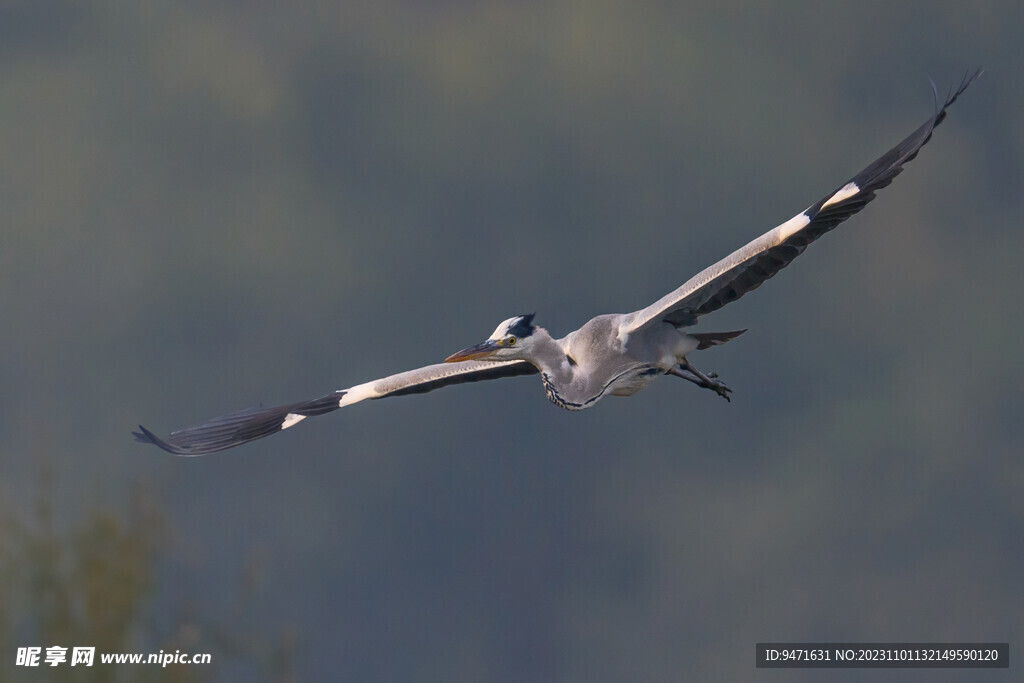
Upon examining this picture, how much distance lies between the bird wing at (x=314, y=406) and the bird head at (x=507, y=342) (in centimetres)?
120

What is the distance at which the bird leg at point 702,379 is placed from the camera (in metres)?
20.9

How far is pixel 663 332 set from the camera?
20297 mm

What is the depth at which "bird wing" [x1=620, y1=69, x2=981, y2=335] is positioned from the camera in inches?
755

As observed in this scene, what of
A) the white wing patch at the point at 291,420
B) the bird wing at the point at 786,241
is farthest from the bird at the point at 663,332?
the white wing patch at the point at 291,420

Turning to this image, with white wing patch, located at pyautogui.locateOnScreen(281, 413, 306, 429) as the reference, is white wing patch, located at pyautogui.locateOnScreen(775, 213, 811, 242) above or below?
above

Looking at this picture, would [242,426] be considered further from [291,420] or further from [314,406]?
[314,406]

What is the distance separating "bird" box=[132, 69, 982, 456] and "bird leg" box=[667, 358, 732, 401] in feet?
0.04

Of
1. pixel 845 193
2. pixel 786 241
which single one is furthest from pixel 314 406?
pixel 845 193

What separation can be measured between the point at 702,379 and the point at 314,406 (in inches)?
199

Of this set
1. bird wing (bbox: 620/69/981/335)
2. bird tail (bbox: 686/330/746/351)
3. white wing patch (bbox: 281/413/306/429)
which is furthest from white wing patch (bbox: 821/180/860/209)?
white wing patch (bbox: 281/413/306/429)

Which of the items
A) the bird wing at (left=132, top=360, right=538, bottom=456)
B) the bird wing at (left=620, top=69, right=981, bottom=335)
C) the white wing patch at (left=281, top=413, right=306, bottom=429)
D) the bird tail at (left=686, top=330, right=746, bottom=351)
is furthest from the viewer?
the white wing patch at (left=281, top=413, right=306, bottom=429)

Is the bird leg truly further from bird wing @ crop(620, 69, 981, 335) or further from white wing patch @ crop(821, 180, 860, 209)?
white wing patch @ crop(821, 180, 860, 209)

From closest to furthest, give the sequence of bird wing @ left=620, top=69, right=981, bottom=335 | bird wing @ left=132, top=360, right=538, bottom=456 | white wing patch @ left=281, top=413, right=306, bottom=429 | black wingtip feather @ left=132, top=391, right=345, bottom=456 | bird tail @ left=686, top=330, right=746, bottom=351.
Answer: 1. bird wing @ left=620, top=69, right=981, bottom=335
2. bird tail @ left=686, top=330, right=746, bottom=351
3. bird wing @ left=132, top=360, right=538, bottom=456
4. black wingtip feather @ left=132, top=391, right=345, bottom=456
5. white wing patch @ left=281, top=413, right=306, bottom=429

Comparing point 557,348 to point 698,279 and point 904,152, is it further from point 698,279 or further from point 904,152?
point 904,152
